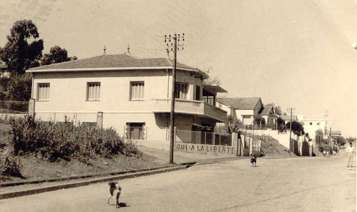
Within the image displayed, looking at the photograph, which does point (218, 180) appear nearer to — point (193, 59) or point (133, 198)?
point (133, 198)

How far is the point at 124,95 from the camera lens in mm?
48375

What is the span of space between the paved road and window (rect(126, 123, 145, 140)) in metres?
23.5

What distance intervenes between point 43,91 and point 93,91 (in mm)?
4486

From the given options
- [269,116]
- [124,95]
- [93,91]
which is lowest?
[124,95]

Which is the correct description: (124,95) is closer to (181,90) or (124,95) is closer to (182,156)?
(181,90)

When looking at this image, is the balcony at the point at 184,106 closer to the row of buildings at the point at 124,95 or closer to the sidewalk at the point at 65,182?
the row of buildings at the point at 124,95

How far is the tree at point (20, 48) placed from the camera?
6481 cm

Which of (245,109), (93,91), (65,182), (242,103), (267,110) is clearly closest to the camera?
(65,182)

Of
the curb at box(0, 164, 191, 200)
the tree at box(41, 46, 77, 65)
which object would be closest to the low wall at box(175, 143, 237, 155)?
the curb at box(0, 164, 191, 200)

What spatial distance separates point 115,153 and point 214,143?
18426 mm

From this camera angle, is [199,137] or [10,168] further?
[199,137]

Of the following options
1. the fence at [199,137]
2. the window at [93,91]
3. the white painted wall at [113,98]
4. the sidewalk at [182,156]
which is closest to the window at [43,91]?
the white painted wall at [113,98]

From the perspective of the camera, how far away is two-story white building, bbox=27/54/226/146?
47.2m

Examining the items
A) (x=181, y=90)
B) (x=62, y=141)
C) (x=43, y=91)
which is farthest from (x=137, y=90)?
(x=62, y=141)
